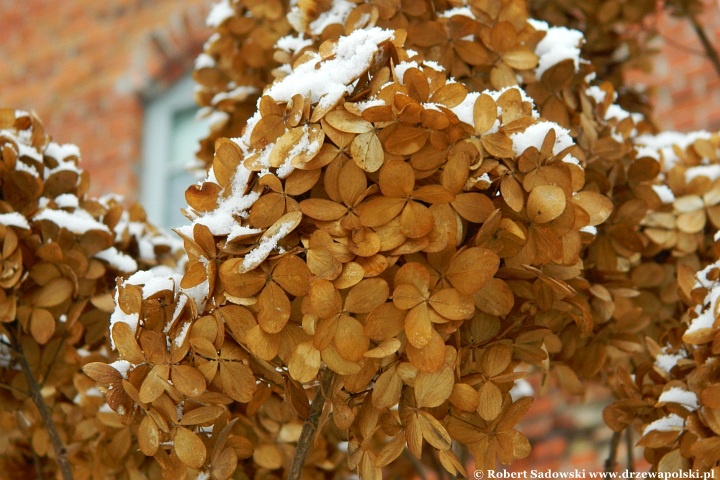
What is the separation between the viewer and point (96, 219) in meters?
1.00

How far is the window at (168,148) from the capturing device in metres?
2.65

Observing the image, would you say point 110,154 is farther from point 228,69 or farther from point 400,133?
point 400,133

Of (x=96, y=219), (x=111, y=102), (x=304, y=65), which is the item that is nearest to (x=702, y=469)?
(x=304, y=65)

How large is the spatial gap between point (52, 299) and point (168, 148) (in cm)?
188

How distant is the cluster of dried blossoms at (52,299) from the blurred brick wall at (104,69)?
1592 millimetres

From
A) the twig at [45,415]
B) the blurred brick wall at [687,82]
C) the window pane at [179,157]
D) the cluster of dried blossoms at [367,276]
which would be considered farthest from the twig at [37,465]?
the window pane at [179,157]

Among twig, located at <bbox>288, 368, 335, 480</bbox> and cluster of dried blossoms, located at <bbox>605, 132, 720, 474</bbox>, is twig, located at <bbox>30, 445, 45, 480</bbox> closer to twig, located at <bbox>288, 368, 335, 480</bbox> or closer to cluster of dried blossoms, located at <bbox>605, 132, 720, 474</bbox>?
twig, located at <bbox>288, 368, 335, 480</bbox>

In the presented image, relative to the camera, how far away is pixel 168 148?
8.87 feet

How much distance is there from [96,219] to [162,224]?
162 centimetres

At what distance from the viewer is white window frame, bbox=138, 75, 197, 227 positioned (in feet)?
8.71

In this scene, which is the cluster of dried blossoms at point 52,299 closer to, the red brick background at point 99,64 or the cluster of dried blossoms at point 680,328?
the cluster of dried blossoms at point 680,328

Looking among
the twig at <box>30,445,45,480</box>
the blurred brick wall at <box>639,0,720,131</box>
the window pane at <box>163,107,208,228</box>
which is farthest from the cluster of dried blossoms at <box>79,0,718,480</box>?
the window pane at <box>163,107,208,228</box>

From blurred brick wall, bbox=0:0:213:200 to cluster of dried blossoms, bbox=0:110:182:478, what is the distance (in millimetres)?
1592

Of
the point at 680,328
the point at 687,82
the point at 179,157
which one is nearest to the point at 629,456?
the point at 680,328
